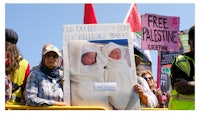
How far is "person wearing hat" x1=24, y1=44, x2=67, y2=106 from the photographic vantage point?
4.39m

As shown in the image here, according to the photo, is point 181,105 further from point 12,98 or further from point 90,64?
point 12,98

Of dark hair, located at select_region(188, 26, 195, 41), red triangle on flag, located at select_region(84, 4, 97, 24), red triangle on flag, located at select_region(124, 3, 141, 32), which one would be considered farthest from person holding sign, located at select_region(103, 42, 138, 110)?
red triangle on flag, located at select_region(124, 3, 141, 32)

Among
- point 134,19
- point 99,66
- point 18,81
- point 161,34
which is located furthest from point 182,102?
point 134,19

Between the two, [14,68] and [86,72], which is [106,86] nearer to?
[86,72]

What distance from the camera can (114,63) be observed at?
4516 mm

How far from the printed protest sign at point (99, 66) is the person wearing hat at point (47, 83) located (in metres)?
0.14

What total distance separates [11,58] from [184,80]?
5.90 ft

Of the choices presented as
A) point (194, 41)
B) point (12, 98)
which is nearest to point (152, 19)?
point (194, 41)

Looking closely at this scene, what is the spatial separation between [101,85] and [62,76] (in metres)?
0.45

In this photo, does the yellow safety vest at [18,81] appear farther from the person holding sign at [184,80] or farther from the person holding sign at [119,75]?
the person holding sign at [184,80]

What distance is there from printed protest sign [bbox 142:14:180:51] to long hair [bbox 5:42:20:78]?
9.89 ft

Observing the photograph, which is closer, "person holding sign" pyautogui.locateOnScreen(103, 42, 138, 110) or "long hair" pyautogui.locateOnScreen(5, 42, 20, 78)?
"person holding sign" pyautogui.locateOnScreen(103, 42, 138, 110)

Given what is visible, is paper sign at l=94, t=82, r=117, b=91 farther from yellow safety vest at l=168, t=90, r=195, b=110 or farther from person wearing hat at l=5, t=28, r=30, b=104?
person wearing hat at l=5, t=28, r=30, b=104

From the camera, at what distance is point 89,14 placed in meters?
5.91
